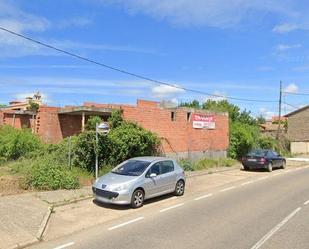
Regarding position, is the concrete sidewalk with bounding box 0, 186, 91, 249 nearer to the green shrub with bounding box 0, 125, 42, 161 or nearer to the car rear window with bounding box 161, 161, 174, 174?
the car rear window with bounding box 161, 161, 174, 174

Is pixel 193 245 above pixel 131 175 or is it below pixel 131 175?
below

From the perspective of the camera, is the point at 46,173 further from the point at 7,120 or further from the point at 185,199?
the point at 7,120

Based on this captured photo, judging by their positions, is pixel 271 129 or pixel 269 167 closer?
pixel 269 167

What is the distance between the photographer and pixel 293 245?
28.5 feet

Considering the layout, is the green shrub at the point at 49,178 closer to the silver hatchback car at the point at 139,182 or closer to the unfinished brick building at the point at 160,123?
the silver hatchback car at the point at 139,182

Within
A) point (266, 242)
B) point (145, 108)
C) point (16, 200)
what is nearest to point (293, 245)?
point (266, 242)

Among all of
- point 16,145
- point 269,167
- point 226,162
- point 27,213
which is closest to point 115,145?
point 16,145

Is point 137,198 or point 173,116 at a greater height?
point 173,116

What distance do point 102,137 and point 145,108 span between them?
4.68 meters

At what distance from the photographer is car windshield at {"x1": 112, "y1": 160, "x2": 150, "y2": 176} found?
1434cm

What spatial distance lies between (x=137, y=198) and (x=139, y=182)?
0.53 m

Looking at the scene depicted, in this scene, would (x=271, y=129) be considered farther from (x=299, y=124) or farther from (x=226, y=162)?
(x=226, y=162)

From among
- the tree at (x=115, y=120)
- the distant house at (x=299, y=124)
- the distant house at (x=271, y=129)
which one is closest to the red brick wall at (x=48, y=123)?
the tree at (x=115, y=120)

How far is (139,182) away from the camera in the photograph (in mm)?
13742
